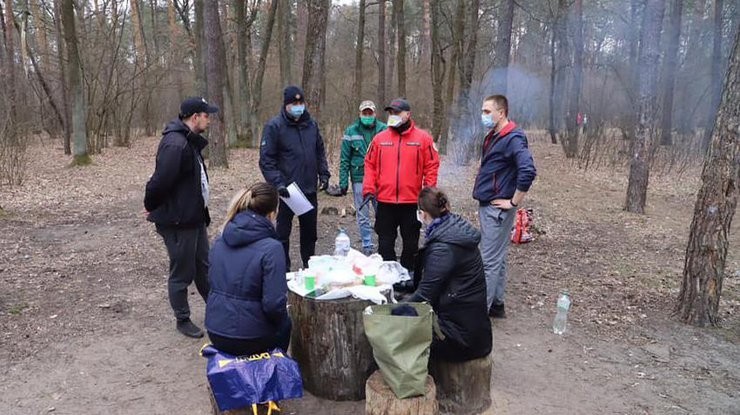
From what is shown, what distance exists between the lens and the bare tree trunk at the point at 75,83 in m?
13.1

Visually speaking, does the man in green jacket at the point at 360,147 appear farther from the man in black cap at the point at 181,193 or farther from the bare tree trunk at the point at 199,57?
the bare tree trunk at the point at 199,57

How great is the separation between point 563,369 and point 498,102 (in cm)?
206

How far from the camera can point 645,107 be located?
9.17 metres

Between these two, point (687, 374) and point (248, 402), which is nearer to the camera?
point (248, 402)

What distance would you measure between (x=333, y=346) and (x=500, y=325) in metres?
1.89

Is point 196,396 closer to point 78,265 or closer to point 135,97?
point 78,265

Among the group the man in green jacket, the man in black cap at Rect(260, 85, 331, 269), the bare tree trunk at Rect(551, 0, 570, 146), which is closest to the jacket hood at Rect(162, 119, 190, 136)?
the man in black cap at Rect(260, 85, 331, 269)

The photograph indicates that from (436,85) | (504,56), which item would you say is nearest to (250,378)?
(504,56)

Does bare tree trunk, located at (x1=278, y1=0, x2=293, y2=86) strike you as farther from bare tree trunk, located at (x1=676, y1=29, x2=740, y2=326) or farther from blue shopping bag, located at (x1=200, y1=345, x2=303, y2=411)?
blue shopping bag, located at (x1=200, y1=345, x2=303, y2=411)

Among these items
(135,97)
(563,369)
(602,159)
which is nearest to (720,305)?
(563,369)

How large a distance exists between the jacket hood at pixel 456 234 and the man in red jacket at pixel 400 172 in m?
1.60

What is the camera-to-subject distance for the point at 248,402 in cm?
287

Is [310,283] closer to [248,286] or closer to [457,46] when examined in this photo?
[248,286]

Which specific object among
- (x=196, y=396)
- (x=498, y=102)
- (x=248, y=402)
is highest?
(x=498, y=102)
